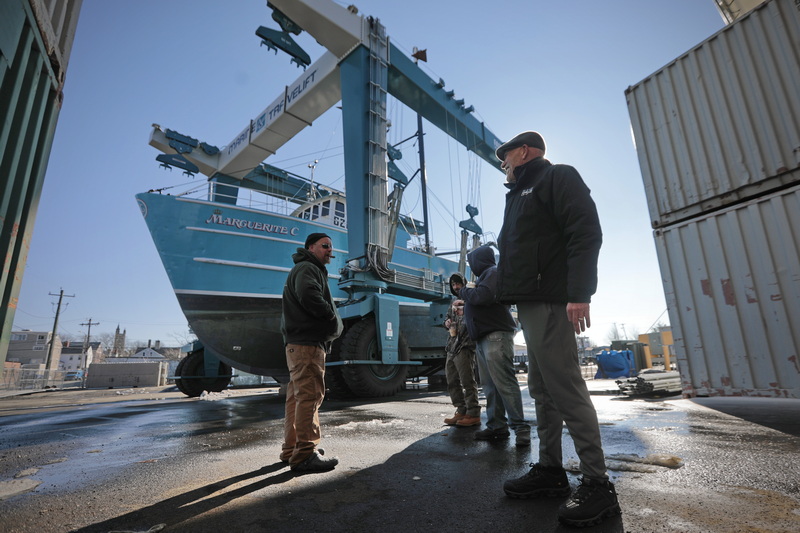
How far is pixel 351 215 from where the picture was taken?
823 cm

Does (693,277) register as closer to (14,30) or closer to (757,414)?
(757,414)

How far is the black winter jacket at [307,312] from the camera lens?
96.7 inches

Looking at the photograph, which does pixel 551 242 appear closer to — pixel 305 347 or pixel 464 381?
pixel 305 347

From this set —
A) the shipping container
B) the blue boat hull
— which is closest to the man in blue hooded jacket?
the shipping container

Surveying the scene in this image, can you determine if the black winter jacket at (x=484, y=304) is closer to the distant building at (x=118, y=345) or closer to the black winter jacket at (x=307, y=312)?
the black winter jacket at (x=307, y=312)

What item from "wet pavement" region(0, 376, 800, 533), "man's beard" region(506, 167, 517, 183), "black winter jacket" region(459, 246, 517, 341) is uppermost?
"man's beard" region(506, 167, 517, 183)

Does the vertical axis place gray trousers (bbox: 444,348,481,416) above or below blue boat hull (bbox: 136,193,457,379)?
below

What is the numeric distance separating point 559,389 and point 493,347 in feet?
4.40

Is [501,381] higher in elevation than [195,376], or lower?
higher

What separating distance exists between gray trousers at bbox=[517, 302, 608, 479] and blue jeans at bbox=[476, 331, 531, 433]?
3.20ft

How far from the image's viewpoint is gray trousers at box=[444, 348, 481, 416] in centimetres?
368

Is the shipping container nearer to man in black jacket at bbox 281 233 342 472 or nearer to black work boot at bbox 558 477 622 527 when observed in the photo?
black work boot at bbox 558 477 622 527

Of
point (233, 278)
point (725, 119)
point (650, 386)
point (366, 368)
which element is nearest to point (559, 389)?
point (725, 119)

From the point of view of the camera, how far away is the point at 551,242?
1.80 metres
